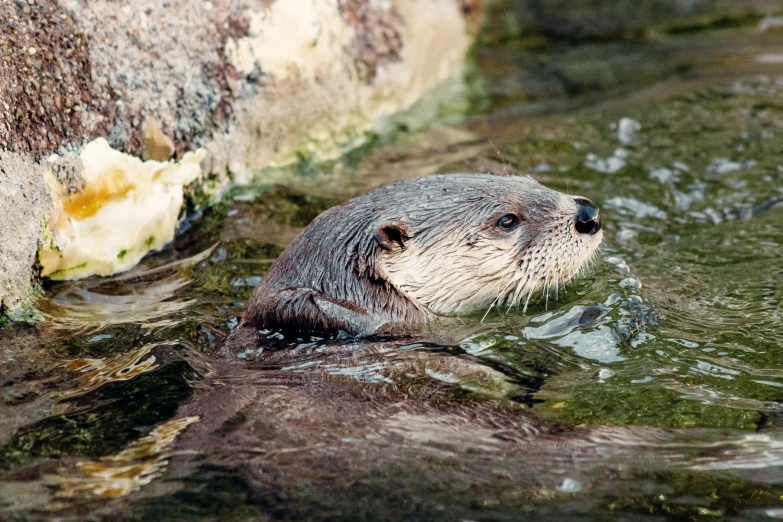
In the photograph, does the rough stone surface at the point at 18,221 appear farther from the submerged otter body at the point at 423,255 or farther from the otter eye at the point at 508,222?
the otter eye at the point at 508,222

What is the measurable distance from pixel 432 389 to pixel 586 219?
47.7 inches

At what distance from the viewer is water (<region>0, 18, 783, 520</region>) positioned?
257cm

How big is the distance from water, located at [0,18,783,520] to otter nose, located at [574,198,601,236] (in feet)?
0.97

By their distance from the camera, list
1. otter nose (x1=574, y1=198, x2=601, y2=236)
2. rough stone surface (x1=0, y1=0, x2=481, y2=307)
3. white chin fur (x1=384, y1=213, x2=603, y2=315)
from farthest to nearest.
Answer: rough stone surface (x1=0, y1=0, x2=481, y2=307)
otter nose (x1=574, y1=198, x2=601, y2=236)
white chin fur (x1=384, y1=213, x2=603, y2=315)

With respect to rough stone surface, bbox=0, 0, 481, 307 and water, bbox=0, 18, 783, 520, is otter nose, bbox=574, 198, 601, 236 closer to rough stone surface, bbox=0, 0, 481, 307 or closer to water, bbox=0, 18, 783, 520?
water, bbox=0, 18, 783, 520

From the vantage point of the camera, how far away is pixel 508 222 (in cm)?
399

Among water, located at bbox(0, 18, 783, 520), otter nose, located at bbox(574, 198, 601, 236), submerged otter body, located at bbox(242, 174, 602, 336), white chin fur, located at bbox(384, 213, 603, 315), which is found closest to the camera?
water, located at bbox(0, 18, 783, 520)

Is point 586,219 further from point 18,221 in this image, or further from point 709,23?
point 709,23

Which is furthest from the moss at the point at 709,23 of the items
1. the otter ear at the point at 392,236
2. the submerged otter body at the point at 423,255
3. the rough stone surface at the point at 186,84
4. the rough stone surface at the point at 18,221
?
the rough stone surface at the point at 18,221

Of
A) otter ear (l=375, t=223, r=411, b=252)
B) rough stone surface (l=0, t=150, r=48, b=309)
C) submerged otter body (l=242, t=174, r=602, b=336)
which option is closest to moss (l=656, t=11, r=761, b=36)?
submerged otter body (l=242, t=174, r=602, b=336)

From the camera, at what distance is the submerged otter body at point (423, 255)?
12.0 ft

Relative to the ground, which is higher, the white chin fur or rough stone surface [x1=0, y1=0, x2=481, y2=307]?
rough stone surface [x1=0, y1=0, x2=481, y2=307]

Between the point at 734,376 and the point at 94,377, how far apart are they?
2340 mm

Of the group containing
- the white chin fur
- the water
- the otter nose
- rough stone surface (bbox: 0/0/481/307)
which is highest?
rough stone surface (bbox: 0/0/481/307)
